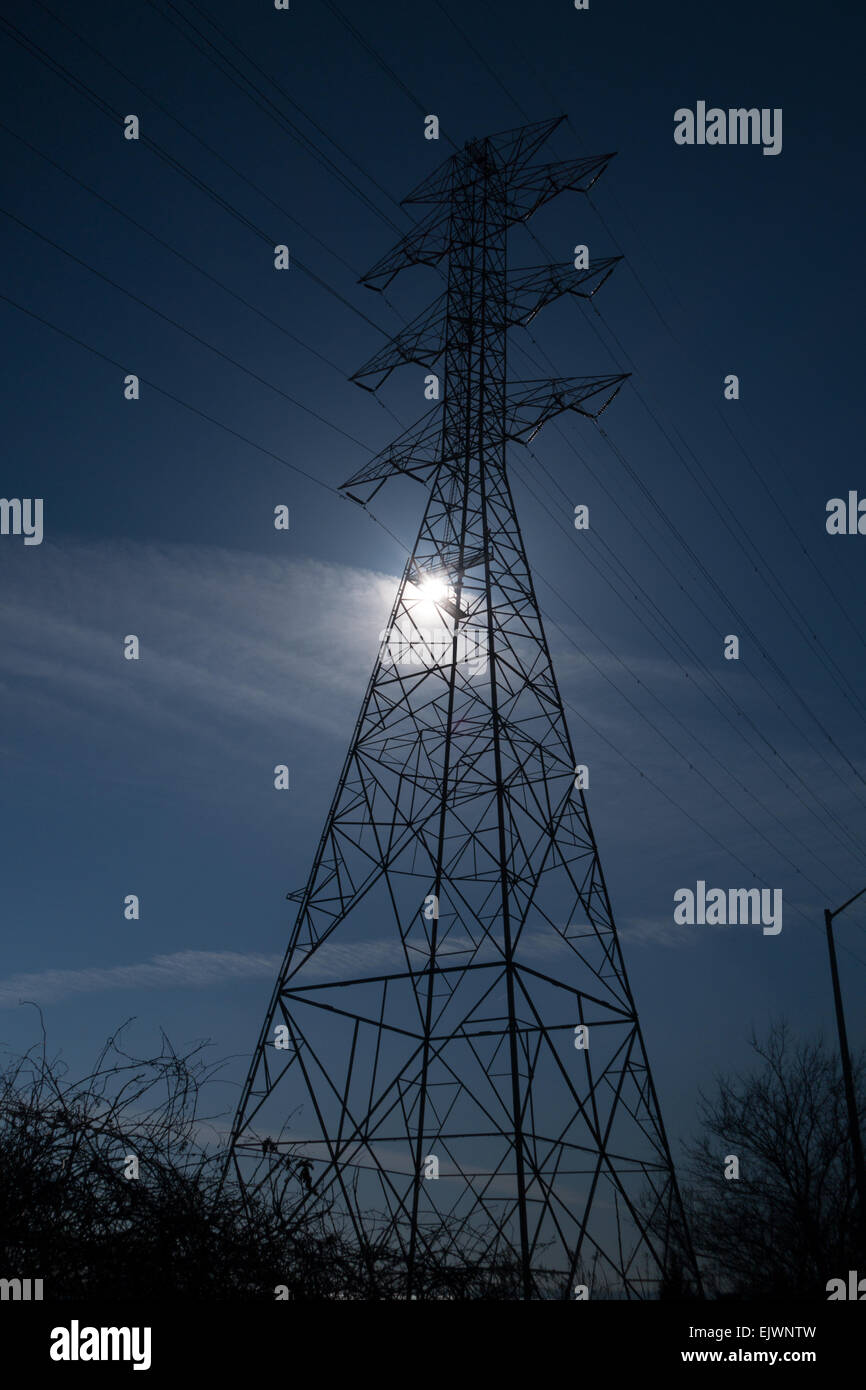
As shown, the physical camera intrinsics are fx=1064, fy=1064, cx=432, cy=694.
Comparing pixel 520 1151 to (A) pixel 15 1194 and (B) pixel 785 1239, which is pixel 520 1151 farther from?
(B) pixel 785 1239

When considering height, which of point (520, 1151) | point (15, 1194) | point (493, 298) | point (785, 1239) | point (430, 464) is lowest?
point (785, 1239)

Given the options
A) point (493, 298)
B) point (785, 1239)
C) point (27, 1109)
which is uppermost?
point (493, 298)

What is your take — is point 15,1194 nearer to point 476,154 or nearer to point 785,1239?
point 476,154

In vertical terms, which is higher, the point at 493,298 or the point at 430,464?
the point at 493,298
